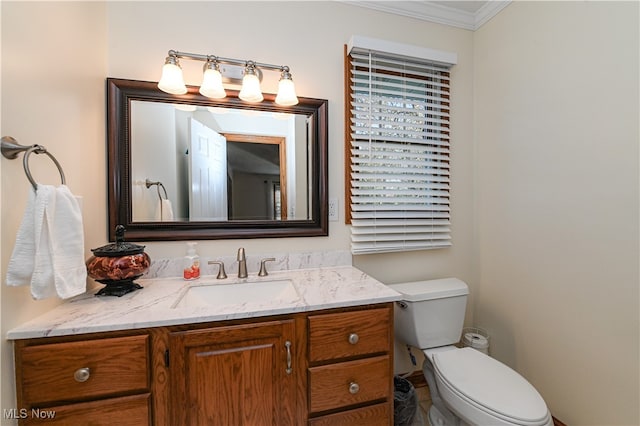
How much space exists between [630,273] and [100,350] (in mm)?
1990

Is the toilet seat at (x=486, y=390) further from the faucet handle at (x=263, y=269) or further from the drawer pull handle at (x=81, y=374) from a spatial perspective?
the drawer pull handle at (x=81, y=374)

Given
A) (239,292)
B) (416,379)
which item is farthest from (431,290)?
(239,292)

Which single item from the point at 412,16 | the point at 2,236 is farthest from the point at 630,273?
the point at 2,236

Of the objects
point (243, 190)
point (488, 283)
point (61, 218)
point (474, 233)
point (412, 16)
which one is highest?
point (412, 16)

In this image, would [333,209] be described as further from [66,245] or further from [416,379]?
[416,379]

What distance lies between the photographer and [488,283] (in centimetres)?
174

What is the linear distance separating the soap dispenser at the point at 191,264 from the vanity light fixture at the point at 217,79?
76 centimetres

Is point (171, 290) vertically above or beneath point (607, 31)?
beneath

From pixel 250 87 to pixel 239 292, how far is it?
1.01 metres

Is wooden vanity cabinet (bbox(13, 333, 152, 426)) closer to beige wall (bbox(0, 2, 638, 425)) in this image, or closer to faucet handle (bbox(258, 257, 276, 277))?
beige wall (bbox(0, 2, 638, 425))

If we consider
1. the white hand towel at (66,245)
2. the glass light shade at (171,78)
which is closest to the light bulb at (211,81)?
the glass light shade at (171,78)

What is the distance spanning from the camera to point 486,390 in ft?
3.56

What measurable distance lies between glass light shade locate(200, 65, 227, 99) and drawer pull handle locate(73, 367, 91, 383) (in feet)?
3.80

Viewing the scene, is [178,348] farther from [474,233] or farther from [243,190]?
[474,233]
